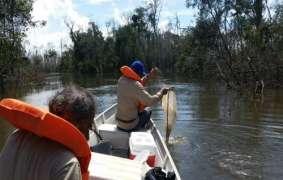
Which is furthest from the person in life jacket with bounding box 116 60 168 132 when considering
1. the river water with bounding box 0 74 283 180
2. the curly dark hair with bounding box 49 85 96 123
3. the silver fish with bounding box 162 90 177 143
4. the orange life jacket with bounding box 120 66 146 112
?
the curly dark hair with bounding box 49 85 96 123

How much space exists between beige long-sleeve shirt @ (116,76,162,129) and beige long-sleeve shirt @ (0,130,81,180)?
18.5 ft

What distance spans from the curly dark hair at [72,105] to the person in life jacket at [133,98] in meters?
5.47

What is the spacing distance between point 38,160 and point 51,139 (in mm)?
125

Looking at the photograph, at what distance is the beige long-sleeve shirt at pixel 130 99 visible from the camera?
7.94 meters

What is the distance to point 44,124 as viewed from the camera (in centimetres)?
211

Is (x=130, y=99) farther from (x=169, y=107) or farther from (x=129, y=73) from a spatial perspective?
(x=169, y=107)

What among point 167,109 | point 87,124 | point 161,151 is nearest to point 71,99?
point 87,124

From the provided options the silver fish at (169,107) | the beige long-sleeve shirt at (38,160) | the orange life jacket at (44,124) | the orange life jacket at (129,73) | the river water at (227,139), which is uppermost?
the orange life jacket at (129,73)

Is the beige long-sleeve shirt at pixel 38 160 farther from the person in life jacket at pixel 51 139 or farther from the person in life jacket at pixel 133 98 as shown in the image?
the person in life jacket at pixel 133 98

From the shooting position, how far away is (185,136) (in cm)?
1198

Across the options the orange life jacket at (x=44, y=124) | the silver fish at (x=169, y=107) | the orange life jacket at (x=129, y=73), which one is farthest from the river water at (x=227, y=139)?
the orange life jacket at (x=44, y=124)

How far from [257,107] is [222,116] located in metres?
2.67

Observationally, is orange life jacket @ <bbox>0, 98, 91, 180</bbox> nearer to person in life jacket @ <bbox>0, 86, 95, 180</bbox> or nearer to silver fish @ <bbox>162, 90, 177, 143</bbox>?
person in life jacket @ <bbox>0, 86, 95, 180</bbox>

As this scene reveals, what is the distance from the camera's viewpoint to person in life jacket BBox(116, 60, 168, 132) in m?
7.92
